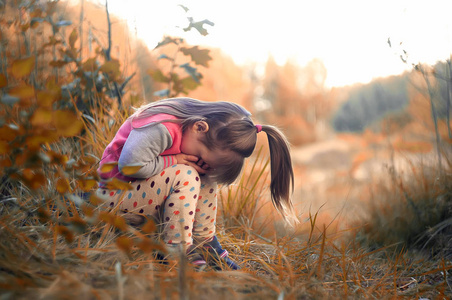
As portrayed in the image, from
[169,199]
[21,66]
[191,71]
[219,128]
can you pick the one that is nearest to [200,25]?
[191,71]

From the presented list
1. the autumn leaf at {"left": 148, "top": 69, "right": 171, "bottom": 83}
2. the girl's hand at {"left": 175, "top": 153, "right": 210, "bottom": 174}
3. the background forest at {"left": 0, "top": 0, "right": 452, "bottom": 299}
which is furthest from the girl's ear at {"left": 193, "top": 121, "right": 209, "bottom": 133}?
the autumn leaf at {"left": 148, "top": 69, "right": 171, "bottom": 83}

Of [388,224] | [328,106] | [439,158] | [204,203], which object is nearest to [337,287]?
[204,203]

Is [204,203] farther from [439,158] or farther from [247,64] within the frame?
[247,64]

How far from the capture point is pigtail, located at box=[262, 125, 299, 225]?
1758 mm

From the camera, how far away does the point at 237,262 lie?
1606 mm

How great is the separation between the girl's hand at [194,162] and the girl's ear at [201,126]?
122mm

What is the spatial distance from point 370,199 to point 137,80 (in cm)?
202

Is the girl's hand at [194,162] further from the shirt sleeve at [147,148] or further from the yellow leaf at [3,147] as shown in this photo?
the yellow leaf at [3,147]

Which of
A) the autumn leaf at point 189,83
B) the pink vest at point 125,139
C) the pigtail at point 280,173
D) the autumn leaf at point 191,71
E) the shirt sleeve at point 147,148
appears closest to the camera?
the shirt sleeve at point 147,148

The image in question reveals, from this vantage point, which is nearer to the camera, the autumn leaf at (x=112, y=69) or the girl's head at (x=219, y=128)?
the girl's head at (x=219, y=128)

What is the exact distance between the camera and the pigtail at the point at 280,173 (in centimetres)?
176

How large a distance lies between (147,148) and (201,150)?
0.28m

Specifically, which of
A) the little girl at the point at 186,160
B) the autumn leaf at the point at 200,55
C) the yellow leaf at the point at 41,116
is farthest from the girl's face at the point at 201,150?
the yellow leaf at the point at 41,116

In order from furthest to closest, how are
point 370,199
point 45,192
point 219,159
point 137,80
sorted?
point 137,80, point 370,199, point 219,159, point 45,192
